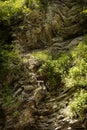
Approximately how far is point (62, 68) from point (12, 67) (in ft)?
6.79

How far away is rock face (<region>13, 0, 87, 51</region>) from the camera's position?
13406 mm

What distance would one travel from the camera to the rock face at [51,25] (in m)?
13.4

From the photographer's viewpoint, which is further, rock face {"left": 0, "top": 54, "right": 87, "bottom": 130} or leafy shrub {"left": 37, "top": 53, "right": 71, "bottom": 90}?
leafy shrub {"left": 37, "top": 53, "right": 71, "bottom": 90}

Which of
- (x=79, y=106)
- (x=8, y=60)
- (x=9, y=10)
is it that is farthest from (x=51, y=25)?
(x=79, y=106)

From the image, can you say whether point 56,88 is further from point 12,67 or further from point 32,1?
point 32,1

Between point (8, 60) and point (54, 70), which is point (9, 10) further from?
point (54, 70)

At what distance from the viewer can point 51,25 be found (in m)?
14.3

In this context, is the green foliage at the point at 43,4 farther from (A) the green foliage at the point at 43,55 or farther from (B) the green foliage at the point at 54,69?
(B) the green foliage at the point at 54,69

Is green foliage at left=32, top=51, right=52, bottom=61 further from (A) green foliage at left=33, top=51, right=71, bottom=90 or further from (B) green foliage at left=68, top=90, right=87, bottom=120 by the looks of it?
(B) green foliage at left=68, top=90, right=87, bottom=120

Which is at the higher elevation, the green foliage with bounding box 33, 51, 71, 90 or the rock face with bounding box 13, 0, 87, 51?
the rock face with bounding box 13, 0, 87, 51

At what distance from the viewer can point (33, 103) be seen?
33.4 feet

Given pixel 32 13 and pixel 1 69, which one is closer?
pixel 1 69

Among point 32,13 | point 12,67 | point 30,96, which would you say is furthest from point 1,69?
point 32,13

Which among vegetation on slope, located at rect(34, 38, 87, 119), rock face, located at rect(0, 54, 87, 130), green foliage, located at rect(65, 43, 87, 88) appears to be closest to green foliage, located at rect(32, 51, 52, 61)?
vegetation on slope, located at rect(34, 38, 87, 119)
